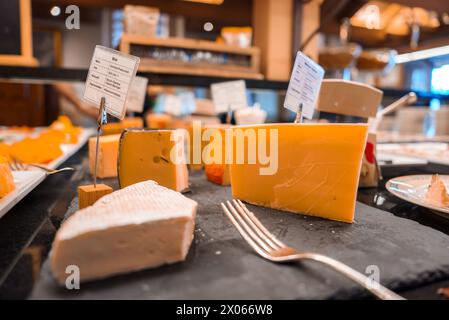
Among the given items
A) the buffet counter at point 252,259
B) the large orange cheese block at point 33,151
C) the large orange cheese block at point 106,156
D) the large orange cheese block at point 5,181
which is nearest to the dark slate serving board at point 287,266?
the buffet counter at point 252,259

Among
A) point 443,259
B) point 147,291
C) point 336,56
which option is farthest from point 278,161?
point 336,56

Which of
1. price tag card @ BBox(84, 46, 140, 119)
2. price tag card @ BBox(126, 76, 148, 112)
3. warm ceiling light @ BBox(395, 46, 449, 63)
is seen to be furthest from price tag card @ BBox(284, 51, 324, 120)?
warm ceiling light @ BBox(395, 46, 449, 63)

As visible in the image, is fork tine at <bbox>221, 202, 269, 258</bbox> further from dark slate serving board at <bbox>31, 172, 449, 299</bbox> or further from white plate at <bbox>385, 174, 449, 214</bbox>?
white plate at <bbox>385, 174, 449, 214</bbox>

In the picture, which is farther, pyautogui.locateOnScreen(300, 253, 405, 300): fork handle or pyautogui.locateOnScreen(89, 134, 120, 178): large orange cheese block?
pyautogui.locateOnScreen(89, 134, 120, 178): large orange cheese block

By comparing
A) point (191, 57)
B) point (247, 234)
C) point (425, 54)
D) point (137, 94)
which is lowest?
point (247, 234)

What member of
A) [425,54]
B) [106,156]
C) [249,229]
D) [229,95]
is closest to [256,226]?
[249,229]

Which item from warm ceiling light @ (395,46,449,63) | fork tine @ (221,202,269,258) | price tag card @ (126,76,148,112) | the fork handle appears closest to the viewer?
the fork handle

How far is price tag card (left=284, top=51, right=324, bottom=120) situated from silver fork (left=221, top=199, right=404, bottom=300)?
0.34 metres

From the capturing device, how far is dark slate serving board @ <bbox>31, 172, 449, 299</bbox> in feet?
1.54

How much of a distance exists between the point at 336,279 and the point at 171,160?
60 centimetres

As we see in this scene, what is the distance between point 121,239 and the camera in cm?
53

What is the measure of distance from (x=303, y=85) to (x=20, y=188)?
2.55 feet

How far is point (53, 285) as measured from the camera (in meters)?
0.48

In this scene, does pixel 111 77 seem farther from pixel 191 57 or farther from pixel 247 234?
pixel 191 57
